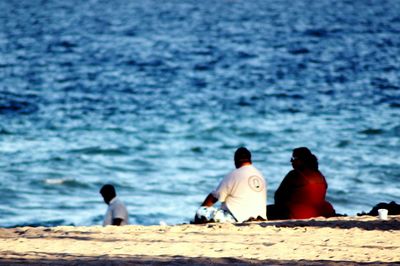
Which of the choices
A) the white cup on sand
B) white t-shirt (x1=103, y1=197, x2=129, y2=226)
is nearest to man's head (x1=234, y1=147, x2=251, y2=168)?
the white cup on sand

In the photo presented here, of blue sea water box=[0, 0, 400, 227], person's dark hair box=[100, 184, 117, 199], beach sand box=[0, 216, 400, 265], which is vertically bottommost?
beach sand box=[0, 216, 400, 265]

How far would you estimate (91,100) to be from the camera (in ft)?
107

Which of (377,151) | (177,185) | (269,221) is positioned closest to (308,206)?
(269,221)

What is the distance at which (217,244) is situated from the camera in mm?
9953

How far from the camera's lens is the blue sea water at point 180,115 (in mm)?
20312

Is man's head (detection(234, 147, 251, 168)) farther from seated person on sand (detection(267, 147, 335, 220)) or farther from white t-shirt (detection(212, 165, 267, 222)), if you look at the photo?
seated person on sand (detection(267, 147, 335, 220))

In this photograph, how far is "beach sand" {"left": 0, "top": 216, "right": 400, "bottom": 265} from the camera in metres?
8.96

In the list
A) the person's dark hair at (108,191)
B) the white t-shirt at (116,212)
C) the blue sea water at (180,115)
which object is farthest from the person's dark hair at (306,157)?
the blue sea water at (180,115)

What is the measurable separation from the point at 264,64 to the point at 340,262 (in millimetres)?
35158

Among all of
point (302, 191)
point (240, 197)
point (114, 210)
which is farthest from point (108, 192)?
point (302, 191)

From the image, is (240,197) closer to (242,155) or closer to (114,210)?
(242,155)

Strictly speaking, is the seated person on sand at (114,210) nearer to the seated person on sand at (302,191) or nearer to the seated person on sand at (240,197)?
the seated person on sand at (240,197)

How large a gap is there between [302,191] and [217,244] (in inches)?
83.0

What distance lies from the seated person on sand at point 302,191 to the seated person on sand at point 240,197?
0.82ft
